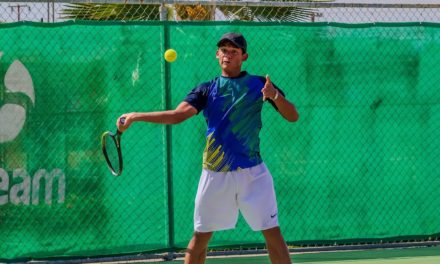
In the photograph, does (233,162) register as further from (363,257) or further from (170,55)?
(363,257)

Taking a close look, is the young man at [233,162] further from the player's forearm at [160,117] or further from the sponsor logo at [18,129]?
the sponsor logo at [18,129]

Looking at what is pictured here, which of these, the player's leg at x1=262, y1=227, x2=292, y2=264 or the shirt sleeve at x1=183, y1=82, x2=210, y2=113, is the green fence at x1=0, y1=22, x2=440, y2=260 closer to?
the shirt sleeve at x1=183, y1=82, x2=210, y2=113

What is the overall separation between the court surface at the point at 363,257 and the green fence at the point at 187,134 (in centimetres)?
13

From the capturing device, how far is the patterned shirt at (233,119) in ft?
19.4

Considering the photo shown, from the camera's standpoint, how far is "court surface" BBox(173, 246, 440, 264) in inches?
314

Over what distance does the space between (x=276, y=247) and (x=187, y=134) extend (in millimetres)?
2309

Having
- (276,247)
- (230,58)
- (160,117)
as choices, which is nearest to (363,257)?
(276,247)

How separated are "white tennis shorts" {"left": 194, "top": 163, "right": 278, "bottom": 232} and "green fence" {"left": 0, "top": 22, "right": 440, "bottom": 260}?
79.3 inches

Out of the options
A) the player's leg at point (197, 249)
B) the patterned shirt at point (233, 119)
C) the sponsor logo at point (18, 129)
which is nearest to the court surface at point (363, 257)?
the sponsor logo at point (18, 129)

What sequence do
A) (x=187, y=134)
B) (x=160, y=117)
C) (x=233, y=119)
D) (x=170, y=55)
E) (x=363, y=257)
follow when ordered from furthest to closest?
(x=363, y=257) → (x=187, y=134) → (x=170, y=55) → (x=233, y=119) → (x=160, y=117)

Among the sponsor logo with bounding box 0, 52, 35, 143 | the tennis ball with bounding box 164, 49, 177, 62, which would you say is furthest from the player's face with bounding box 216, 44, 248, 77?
the sponsor logo with bounding box 0, 52, 35, 143

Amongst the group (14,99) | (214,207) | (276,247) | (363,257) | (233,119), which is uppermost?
(233,119)

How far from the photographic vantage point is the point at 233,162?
19.4 feet

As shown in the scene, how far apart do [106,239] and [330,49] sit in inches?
94.7
